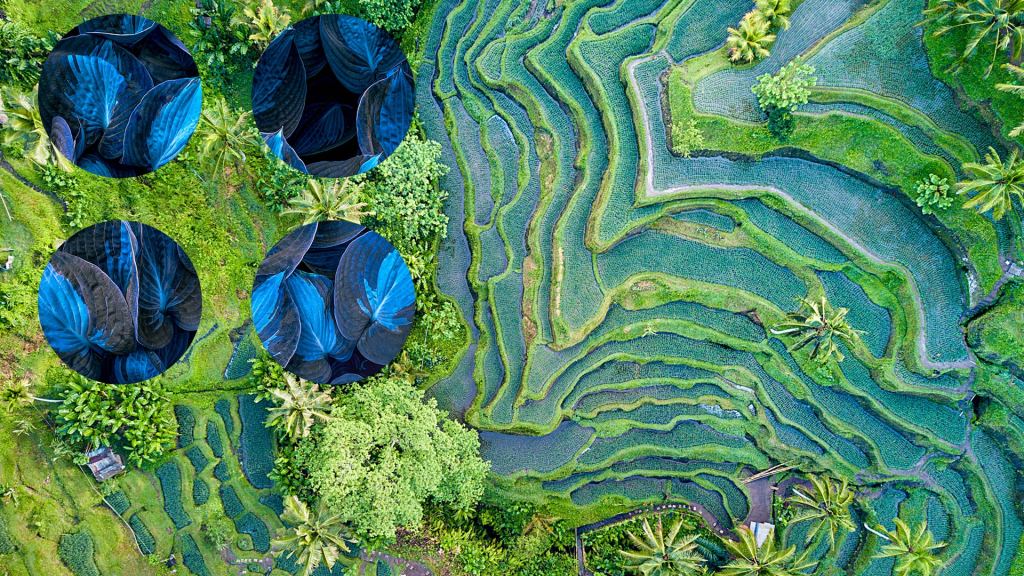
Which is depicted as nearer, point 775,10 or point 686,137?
point 775,10

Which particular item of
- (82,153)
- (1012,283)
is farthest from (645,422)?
(82,153)

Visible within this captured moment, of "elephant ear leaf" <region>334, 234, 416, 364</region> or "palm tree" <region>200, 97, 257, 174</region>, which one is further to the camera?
"elephant ear leaf" <region>334, 234, 416, 364</region>

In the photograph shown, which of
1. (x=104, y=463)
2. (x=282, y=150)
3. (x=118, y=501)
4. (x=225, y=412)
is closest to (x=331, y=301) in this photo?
(x=282, y=150)

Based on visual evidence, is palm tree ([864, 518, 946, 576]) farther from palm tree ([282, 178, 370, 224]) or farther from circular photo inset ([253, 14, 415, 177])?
circular photo inset ([253, 14, 415, 177])

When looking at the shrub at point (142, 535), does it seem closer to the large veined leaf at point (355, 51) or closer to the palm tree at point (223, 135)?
Answer: the palm tree at point (223, 135)

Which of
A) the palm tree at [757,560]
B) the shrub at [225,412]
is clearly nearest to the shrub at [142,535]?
the shrub at [225,412]

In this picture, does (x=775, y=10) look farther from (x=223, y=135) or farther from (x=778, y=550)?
(x=778, y=550)

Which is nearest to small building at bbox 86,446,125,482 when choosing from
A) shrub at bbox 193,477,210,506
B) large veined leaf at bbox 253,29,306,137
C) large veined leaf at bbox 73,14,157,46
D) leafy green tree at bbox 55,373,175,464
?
leafy green tree at bbox 55,373,175,464
